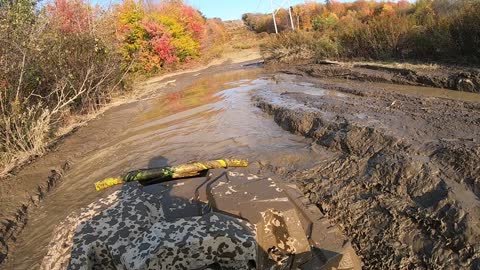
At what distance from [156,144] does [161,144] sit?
→ 145 mm

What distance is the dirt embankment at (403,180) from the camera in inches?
137

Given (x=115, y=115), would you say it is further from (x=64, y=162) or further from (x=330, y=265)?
(x=330, y=265)

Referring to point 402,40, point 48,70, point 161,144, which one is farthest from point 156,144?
point 402,40

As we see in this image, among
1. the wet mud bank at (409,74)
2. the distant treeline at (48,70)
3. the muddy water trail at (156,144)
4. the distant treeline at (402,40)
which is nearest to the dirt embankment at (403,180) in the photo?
the muddy water trail at (156,144)

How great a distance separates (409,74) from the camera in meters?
11.2

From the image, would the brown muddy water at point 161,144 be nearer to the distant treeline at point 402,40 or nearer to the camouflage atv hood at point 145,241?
the camouflage atv hood at point 145,241

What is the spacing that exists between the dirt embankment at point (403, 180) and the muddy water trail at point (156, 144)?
85 cm

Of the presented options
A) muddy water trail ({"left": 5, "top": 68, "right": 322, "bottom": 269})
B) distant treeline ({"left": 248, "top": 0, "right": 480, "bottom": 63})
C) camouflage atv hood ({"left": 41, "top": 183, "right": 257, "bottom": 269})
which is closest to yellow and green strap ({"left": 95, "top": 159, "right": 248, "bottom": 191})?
muddy water trail ({"left": 5, "top": 68, "right": 322, "bottom": 269})

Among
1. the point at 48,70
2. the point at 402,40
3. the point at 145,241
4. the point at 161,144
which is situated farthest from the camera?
the point at 402,40

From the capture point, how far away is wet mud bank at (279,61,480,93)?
9398 millimetres

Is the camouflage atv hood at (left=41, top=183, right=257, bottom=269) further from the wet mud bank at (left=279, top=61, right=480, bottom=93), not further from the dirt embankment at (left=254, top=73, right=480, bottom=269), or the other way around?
the wet mud bank at (left=279, top=61, right=480, bottom=93)

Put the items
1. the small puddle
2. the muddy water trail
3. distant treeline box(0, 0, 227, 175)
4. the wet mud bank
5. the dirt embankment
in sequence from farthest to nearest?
1. the wet mud bank
2. the small puddle
3. distant treeline box(0, 0, 227, 175)
4. the muddy water trail
5. the dirt embankment

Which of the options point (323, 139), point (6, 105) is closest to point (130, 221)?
point (323, 139)

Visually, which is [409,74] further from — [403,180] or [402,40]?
[403,180]
